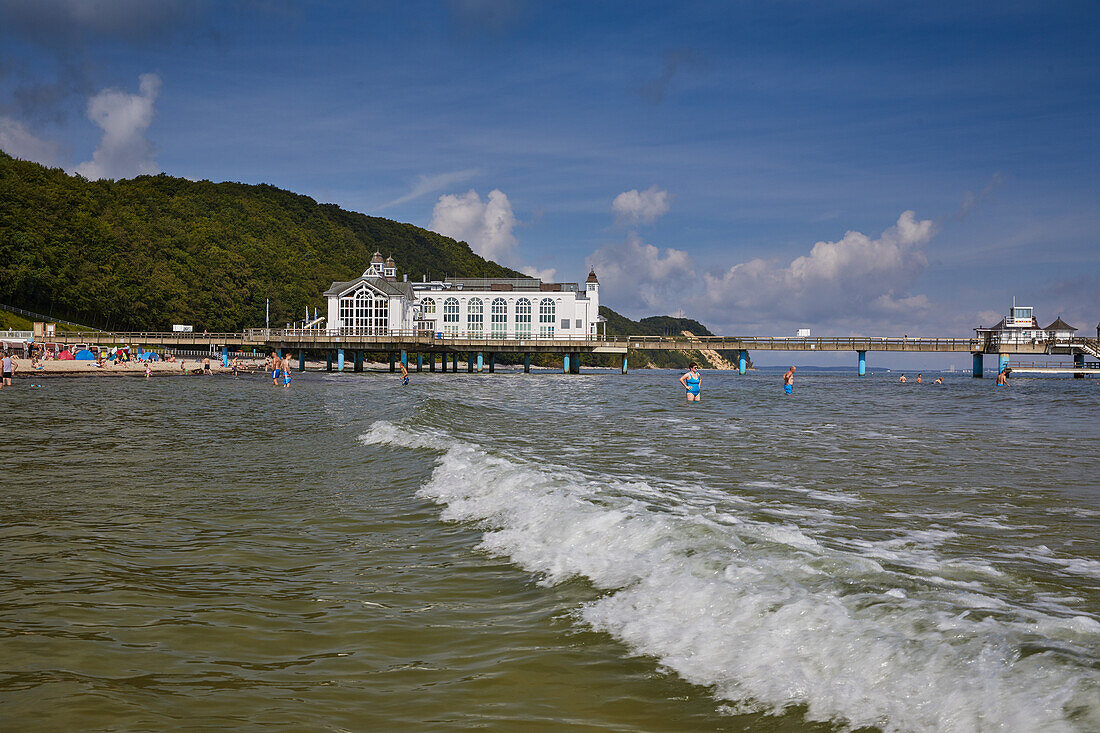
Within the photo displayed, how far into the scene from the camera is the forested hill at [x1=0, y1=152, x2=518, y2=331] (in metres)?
87.8

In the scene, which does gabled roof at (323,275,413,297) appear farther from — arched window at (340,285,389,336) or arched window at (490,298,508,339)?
arched window at (490,298,508,339)

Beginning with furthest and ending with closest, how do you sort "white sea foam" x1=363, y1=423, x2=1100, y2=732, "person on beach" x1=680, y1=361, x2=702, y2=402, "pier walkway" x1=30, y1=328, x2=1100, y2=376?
"pier walkway" x1=30, y1=328, x2=1100, y2=376, "person on beach" x1=680, y1=361, x2=702, y2=402, "white sea foam" x1=363, y1=423, x2=1100, y2=732

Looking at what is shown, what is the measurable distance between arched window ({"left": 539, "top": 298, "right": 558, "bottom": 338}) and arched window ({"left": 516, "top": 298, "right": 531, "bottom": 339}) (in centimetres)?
143

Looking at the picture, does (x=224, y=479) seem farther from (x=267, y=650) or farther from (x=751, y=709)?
(x=751, y=709)

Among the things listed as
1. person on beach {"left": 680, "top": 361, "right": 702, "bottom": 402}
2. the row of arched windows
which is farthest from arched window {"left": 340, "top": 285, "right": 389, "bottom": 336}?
person on beach {"left": 680, "top": 361, "right": 702, "bottom": 402}

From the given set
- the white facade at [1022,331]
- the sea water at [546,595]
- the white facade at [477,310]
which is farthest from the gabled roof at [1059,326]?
the sea water at [546,595]

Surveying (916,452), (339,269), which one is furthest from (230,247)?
(916,452)

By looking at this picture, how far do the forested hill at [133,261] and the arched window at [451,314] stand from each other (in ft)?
119

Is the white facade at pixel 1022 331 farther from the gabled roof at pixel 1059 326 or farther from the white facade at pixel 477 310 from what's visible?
the white facade at pixel 477 310

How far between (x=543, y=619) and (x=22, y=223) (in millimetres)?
107820

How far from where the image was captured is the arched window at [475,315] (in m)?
86.1

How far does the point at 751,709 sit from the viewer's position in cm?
351

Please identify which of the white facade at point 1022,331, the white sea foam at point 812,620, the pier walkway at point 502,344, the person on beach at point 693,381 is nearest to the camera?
the white sea foam at point 812,620

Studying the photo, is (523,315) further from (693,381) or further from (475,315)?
(693,381)
